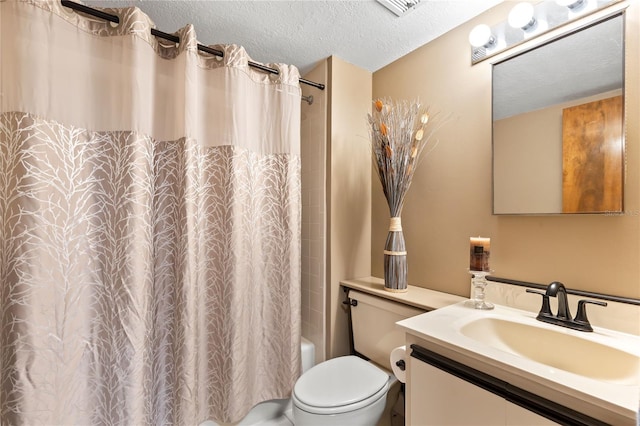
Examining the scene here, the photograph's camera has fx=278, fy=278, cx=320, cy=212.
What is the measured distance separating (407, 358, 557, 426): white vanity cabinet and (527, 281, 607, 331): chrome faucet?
0.43 meters

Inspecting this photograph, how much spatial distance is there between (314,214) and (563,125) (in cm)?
126

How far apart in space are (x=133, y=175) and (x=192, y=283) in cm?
51

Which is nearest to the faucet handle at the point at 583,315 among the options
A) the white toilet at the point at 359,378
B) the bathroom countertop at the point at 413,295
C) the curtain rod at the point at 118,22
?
the bathroom countertop at the point at 413,295

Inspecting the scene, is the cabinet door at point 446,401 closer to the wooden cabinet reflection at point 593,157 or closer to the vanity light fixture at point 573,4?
the wooden cabinet reflection at point 593,157

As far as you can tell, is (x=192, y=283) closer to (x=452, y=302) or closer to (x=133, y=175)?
(x=133, y=175)

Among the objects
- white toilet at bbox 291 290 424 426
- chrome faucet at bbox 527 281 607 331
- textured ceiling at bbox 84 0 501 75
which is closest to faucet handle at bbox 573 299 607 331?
chrome faucet at bbox 527 281 607 331

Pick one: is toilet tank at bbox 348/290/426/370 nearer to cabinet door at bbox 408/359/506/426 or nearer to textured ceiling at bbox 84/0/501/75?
cabinet door at bbox 408/359/506/426

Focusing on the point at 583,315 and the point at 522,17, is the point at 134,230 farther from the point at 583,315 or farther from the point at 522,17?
the point at 522,17

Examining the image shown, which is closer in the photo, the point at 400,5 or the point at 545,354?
the point at 545,354

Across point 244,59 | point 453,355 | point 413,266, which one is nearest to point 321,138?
point 244,59

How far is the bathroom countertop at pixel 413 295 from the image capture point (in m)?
1.27

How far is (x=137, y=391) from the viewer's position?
42.9 inches

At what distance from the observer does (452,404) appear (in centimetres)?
83

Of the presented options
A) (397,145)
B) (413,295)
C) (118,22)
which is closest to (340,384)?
(413,295)
